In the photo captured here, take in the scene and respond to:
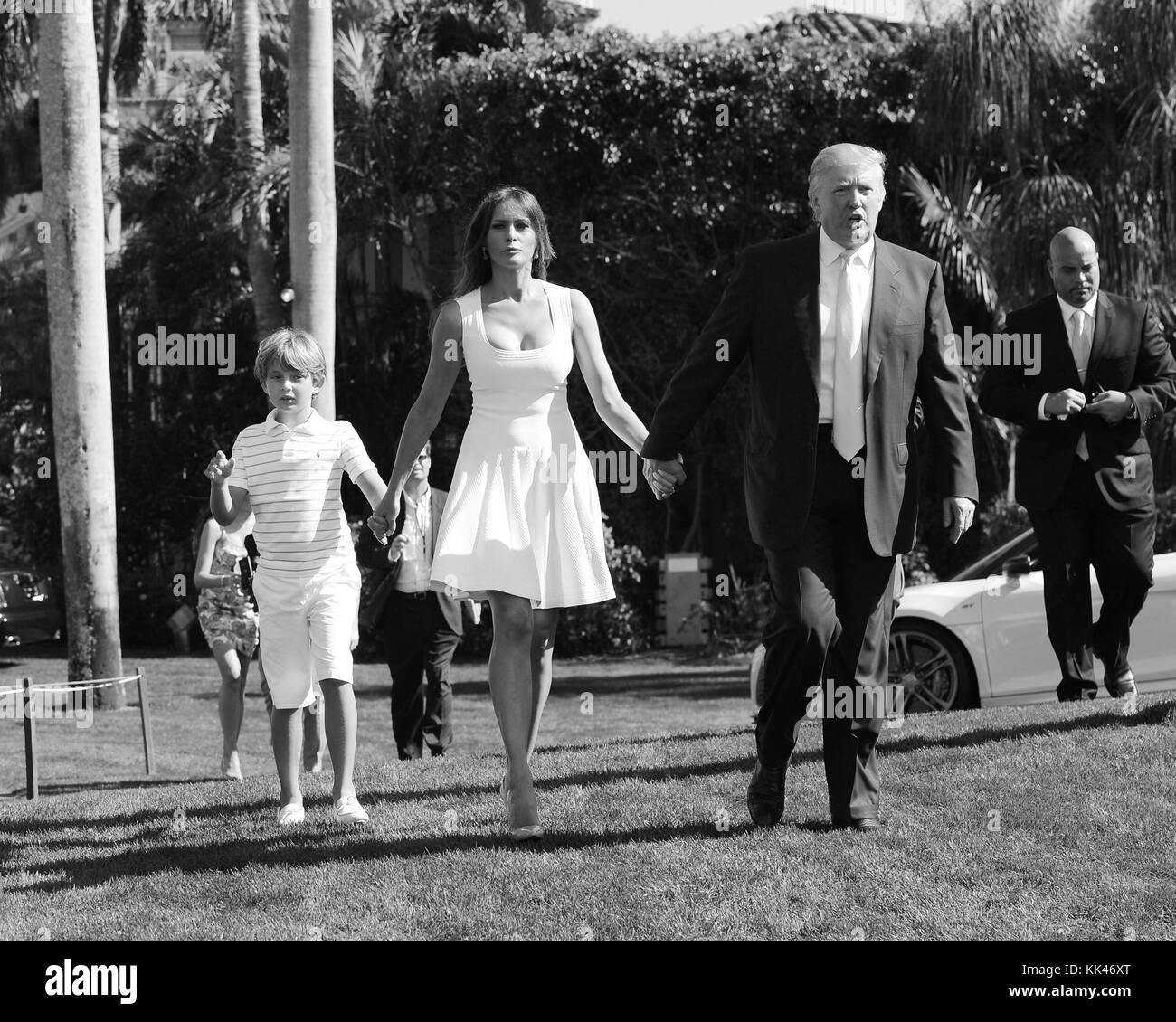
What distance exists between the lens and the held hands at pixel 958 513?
5086 millimetres

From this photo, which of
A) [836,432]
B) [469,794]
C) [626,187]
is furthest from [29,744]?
[626,187]

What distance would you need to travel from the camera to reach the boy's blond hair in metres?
6.12

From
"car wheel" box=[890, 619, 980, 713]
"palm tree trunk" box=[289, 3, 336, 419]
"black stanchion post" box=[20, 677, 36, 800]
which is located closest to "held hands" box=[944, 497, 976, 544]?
"car wheel" box=[890, 619, 980, 713]

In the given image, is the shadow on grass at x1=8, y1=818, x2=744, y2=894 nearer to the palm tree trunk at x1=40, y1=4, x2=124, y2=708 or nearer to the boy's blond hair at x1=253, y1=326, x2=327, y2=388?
the boy's blond hair at x1=253, y1=326, x2=327, y2=388

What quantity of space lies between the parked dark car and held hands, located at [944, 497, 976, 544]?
17.2 meters

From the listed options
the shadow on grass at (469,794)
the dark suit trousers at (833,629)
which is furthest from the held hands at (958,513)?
the shadow on grass at (469,794)

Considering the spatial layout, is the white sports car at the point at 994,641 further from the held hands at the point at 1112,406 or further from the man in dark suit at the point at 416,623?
the man in dark suit at the point at 416,623

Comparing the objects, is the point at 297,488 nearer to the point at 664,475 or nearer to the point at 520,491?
the point at 520,491

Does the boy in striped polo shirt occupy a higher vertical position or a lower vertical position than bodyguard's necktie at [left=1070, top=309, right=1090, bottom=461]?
lower

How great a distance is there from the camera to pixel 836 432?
5070 mm

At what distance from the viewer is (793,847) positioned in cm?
493

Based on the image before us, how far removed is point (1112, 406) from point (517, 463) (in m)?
3.14

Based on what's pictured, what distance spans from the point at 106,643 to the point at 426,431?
35.1 ft

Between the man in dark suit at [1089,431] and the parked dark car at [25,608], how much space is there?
1587 centimetres
